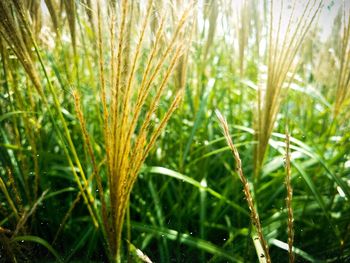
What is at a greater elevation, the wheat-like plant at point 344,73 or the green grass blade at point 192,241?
the wheat-like plant at point 344,73

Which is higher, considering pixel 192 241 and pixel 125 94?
pixel 125 94

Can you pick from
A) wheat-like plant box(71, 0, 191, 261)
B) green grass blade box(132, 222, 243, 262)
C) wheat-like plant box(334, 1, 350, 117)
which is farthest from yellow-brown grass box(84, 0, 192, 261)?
wheat-like plant box(334, 1, 350, 117)

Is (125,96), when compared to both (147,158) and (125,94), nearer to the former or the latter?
(125,94)

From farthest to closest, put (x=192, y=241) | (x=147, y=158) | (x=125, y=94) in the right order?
(x=147, y=158)
(x=192, y=241)
(x=125, y=94)

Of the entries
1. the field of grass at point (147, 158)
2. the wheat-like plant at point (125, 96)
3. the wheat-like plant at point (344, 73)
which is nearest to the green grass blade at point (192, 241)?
the field of grass at point (147, 158)

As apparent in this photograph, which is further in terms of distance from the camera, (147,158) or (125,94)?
(147,158)

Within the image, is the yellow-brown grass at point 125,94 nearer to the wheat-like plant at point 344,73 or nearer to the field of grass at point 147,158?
the field of grass at point 147,158

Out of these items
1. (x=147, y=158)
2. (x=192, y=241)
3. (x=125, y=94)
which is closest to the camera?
(x=125, y=94)

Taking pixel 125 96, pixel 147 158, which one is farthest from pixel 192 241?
pixel 125 96

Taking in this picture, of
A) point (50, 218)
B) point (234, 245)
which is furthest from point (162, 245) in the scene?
point (50, 218)
